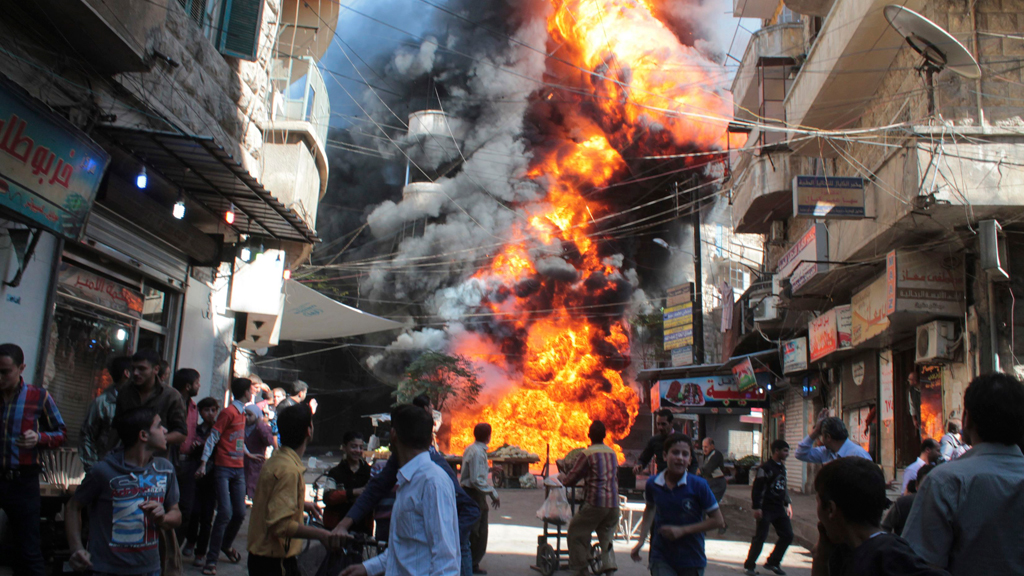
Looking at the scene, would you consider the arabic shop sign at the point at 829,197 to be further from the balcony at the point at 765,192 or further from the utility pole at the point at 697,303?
the utility pole at the point at 697,303

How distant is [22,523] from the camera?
4.39m

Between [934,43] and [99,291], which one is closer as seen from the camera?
[99,291]

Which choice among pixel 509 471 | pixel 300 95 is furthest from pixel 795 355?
pixel 300 95

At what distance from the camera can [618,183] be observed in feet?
126

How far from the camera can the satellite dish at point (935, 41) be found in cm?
945

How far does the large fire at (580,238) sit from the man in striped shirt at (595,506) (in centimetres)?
2255

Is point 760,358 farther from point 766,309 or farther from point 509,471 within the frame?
point 509,471

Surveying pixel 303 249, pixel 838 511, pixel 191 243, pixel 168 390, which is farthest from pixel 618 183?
pixel 838 511

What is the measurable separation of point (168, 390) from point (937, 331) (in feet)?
35.0

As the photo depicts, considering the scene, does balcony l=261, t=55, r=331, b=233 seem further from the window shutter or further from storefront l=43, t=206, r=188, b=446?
storefront l=43, t=206, r=188, b=446

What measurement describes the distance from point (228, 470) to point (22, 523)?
224 cm

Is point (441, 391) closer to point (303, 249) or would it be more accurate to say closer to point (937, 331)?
point (303, 249)

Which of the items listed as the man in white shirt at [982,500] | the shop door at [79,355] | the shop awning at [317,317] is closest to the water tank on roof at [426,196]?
the shop awning at [317,317]


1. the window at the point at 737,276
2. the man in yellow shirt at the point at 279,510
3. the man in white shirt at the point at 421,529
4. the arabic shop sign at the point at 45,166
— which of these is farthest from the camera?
the window at the point at 737,276
